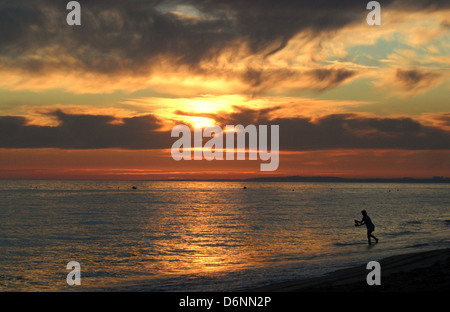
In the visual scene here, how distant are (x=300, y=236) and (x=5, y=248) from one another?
2373 cm

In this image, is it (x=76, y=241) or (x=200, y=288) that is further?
(x=76, y=241)

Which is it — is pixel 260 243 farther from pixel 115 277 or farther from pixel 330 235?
pixel 115 277

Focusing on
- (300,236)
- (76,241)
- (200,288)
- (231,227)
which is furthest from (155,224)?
(200,288)

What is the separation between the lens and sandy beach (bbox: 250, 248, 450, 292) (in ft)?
43.6

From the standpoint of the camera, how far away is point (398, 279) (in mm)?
14680

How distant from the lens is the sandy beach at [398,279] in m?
13.3

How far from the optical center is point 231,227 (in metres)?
46.4

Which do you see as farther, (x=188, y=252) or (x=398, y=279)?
(x=188, y=252)

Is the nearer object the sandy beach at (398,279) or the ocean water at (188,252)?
the sandy beach at (398,279)

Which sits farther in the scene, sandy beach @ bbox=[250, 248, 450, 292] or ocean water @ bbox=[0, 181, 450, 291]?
ocean water @ bbox=[0, 181, 450, 291]
